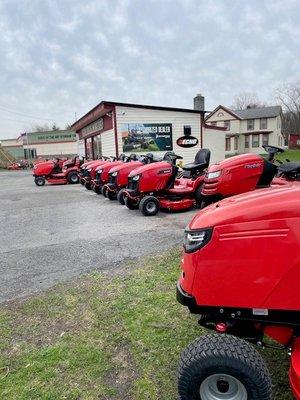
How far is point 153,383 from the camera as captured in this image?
2.38 m

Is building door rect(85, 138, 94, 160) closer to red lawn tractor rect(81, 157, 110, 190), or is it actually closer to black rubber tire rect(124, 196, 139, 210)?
red lawn tractor rect(81, 157, 110, 190)

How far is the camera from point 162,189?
309 inches

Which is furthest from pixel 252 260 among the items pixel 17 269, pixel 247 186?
pixel 247 186

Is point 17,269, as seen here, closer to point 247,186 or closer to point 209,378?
point 209,378

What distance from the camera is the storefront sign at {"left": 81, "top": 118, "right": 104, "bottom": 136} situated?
1948cm

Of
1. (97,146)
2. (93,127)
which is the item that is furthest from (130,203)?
(93,127)

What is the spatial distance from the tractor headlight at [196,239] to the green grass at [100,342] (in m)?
0.99

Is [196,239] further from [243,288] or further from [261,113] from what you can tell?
[261,113]

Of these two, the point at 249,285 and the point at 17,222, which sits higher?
the point at 249,285

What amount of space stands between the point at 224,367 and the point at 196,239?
0.68 meters

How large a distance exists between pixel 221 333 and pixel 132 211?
20.2ft

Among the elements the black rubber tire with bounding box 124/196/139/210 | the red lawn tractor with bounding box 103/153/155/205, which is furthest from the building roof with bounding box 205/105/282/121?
the black rubber tire with bounding box 124/196/139/210

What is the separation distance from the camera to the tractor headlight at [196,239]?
77.2 inches

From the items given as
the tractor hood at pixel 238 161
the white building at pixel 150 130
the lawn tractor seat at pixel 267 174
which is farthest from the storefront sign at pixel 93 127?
the lawn tractor seat at pixel 267 174
